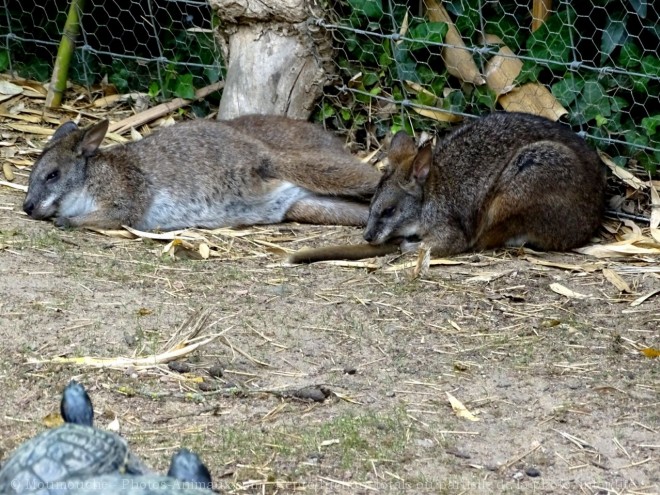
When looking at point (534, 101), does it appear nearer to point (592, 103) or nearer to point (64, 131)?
point (592, 103)

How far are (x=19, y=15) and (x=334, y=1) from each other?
3.38m

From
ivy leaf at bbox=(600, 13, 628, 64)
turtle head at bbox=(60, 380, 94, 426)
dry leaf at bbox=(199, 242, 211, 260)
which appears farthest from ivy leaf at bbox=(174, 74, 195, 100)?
turtle head at bbox=(60, 380, 94, 426)

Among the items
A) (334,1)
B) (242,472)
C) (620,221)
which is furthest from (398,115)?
(242,472)

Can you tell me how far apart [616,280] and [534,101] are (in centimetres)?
182

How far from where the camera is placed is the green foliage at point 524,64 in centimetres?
776

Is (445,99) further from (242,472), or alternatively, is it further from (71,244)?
(242,472)

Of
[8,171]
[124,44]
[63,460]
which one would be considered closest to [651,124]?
[8,171]

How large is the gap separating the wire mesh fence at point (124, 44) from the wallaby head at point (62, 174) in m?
1.48

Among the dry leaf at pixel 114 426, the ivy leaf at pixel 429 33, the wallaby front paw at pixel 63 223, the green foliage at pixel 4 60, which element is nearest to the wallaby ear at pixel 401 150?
the ivy leaf at pixel 429 33

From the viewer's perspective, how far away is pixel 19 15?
10.5 m

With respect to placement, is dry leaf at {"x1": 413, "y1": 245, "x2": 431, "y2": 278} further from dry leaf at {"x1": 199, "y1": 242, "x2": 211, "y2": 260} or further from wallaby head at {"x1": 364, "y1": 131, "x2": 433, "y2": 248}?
dry leaf at {"x1": 199, "y1": 242, "x2": 211, "y2": 260}

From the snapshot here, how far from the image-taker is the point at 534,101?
26.9 ft

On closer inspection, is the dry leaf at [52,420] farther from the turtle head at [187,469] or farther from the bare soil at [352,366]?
the turtle head at [187,469]

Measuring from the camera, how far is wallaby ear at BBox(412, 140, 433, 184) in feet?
25.1
